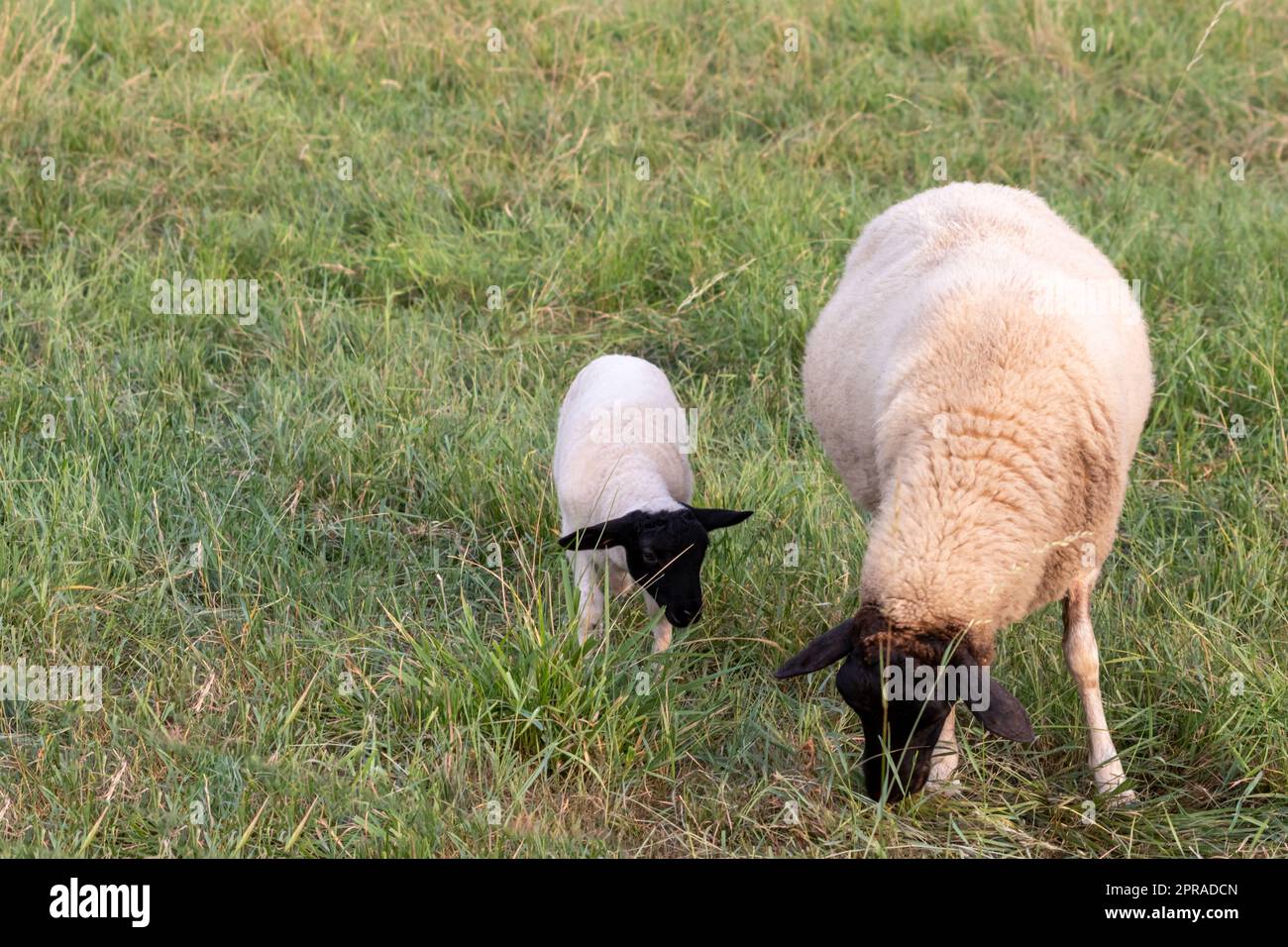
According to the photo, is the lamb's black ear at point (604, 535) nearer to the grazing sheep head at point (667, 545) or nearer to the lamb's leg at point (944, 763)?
the grazing sheep head at point (667, 545)

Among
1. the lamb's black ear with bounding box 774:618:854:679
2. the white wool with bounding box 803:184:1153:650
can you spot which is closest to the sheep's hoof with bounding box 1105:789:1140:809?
the white wool with bounding box 803:184:1153:650

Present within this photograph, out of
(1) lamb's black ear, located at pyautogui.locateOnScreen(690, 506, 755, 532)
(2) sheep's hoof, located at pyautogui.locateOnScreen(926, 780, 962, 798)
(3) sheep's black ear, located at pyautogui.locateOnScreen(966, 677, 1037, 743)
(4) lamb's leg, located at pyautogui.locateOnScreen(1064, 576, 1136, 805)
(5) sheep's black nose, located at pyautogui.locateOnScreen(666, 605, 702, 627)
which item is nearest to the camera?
(3) sheep's black ear, located at pyautogui.locateOnScreen(966, 677, 1037, 743)

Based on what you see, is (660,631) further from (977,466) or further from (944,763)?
(977,466)

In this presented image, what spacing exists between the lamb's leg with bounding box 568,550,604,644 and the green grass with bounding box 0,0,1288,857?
0.42ft

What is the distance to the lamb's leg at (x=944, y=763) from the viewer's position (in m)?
3.31

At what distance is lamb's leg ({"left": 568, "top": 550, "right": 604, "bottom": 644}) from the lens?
3.95 metres

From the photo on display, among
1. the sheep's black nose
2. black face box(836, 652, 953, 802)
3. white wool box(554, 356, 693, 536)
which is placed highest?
white wool box(554, 356, 693, 536)

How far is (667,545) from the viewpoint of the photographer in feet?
11.9

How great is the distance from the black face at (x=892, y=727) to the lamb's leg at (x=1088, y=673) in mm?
604

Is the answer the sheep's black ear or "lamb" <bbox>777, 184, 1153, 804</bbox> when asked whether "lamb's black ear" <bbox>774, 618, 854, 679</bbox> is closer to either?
"lamb" <bbox>777, 184, 1153, 804</bbox>

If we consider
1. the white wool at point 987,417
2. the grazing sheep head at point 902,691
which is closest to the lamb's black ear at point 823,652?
the grazing sheep head at point 902,691

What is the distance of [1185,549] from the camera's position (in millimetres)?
4312

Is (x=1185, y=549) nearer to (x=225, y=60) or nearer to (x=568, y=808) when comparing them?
(x=568, y=808)

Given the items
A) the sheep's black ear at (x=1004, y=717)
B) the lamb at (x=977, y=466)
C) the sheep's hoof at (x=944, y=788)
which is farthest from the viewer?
the sheep's hoof at (x=944, y=788)
